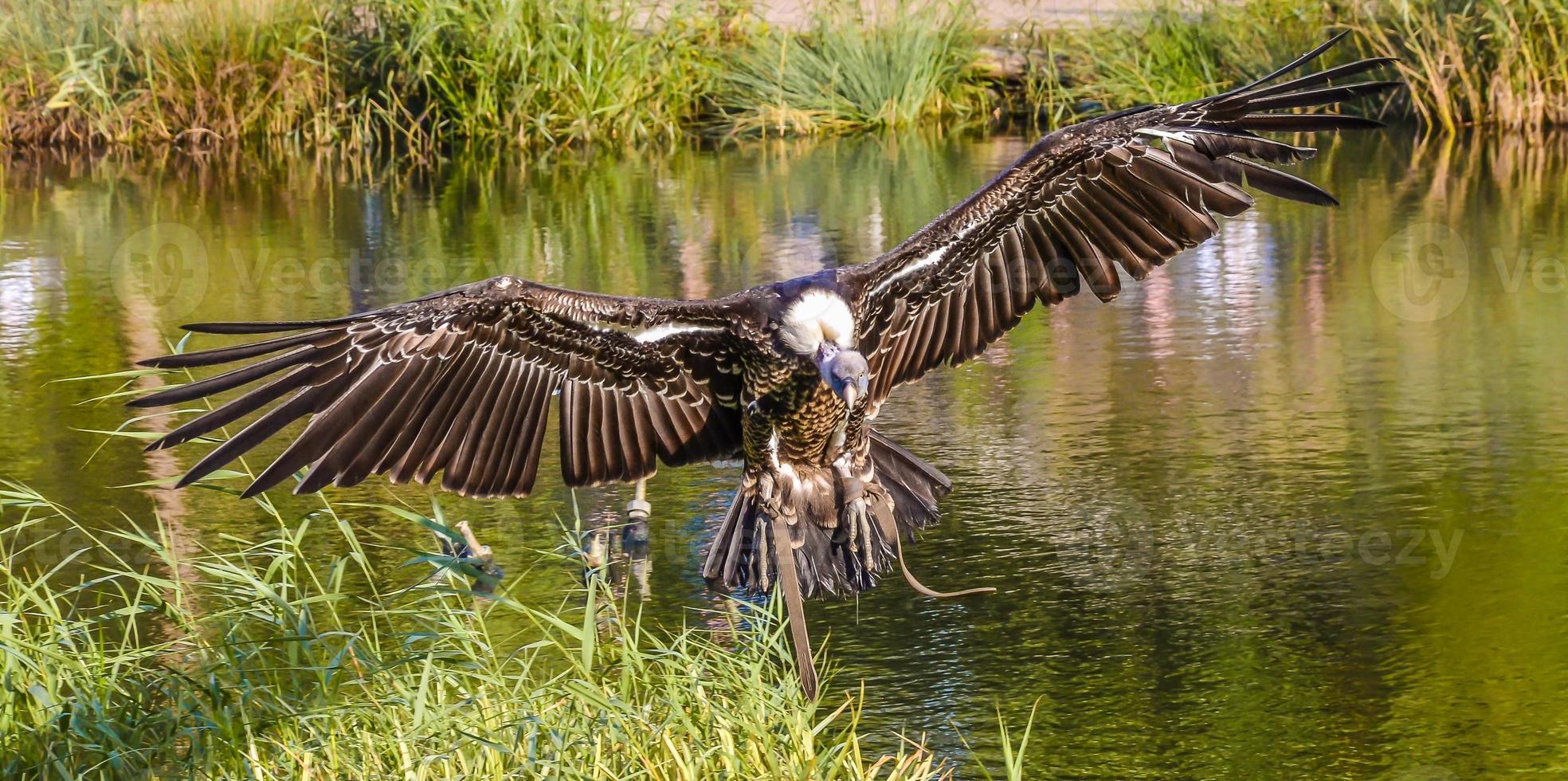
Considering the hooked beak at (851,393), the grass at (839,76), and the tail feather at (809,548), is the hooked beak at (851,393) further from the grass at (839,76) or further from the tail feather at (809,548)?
the grass at (839,76)

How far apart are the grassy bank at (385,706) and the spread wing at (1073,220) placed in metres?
0.99

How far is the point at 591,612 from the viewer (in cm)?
402

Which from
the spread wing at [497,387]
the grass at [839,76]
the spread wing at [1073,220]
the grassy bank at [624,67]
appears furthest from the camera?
the grass at [839,76]

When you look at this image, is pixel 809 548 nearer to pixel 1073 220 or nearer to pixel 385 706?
pixel 1073 220

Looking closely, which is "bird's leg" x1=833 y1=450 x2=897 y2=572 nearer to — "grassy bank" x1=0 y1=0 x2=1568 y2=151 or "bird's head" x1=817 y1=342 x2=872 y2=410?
"bird's head" x1=817 y1=342 x2=872 y2=410

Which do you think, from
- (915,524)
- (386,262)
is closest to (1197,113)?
(915,524)

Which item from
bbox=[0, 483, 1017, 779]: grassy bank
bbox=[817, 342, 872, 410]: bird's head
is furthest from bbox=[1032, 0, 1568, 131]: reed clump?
bbox=[0, 483, 1017, 779]: grassy bank

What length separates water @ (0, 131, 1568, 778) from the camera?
15.9 ft

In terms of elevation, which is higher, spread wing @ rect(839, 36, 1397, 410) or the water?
spread wing @ rect(839, 36, 1397, 410)

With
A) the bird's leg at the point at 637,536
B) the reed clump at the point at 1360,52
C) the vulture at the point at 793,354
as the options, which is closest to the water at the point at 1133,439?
the bird's leg at the point at 637,536

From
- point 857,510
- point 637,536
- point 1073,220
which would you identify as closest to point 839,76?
point 637,536

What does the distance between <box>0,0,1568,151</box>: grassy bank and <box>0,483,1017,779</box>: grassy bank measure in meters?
9.29

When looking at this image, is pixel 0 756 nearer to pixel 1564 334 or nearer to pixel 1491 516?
pixel 1491 516

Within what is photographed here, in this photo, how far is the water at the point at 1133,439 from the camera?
484 cm
